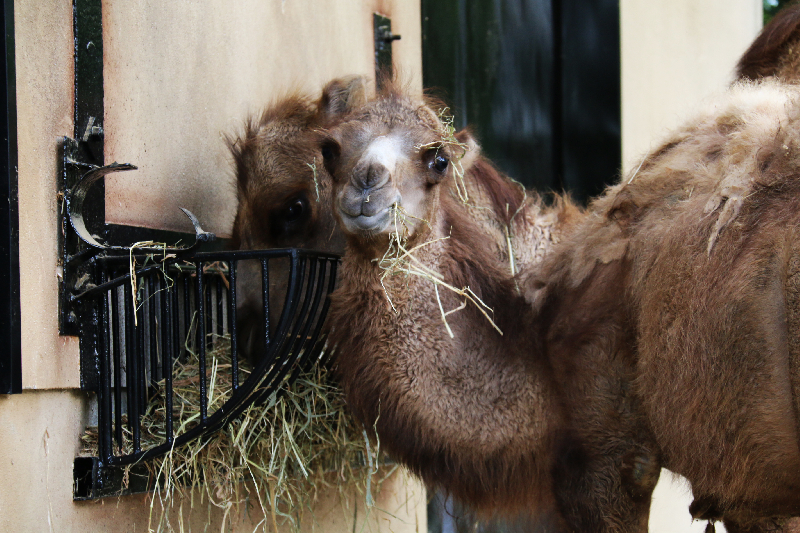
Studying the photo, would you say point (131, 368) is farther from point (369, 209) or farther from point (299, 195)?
point (299, 195)

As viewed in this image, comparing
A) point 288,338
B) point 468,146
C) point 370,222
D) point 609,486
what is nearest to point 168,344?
point 288,338

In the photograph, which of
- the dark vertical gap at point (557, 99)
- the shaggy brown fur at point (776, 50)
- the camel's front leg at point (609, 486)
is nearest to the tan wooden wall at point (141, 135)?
the camel's front leg at point (609, 486)

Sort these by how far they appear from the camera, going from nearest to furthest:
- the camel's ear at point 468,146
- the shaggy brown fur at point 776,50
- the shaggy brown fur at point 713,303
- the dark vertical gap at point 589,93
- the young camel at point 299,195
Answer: the shaggy brown fur at point 713,303 → the camel's ear at point 468,146 → the shaggy brown fur at point 776,50 → the young camel at point 299,195 → the dark vertical gap at point 589,93

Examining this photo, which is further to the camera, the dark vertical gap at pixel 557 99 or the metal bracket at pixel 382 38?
the dark vertical gap at pixel 557 99

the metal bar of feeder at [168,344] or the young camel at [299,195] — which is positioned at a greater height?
the young camel at [299,195]

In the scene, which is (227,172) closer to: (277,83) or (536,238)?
(277,83)

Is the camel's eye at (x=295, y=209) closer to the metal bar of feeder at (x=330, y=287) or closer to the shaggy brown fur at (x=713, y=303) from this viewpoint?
the metal bar of feeder at (x=330, y=287)

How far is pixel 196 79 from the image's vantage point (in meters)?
3.44

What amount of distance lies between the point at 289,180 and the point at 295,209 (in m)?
0.13

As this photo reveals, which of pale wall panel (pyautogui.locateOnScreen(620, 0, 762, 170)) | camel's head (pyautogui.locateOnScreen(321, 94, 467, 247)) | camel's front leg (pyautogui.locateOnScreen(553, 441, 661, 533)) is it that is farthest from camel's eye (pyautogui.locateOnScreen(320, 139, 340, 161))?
pale wall panel (pyautogui.locateOnScreen(620, 0, 762, 170))

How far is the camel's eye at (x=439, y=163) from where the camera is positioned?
2750 millimetres

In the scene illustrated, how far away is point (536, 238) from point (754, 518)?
1.42m

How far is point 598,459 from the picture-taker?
2824 millimetres

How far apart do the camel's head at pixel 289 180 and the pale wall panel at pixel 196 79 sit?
0.58ft
